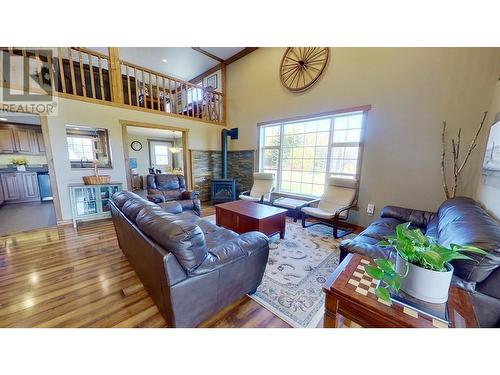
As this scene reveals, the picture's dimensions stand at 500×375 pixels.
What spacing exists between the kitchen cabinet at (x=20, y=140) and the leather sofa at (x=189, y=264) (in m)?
5.73

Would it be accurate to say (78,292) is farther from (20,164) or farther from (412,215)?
(20,164)

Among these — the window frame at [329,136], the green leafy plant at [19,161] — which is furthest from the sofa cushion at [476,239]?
the green leafy plant at [19,161]

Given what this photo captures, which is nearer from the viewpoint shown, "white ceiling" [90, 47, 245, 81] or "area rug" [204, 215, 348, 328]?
"area rug" [204, 215, 348, 328]

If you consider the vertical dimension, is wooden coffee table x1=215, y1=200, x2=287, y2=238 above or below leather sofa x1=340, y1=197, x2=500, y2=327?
below

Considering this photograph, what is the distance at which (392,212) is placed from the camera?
2.62 meters

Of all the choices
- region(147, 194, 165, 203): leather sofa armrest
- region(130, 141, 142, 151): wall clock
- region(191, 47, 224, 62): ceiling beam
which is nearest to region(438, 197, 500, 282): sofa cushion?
region(147, 194, 165, 203): leather sofa armrest

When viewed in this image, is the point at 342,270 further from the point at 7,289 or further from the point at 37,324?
the point at 7,289

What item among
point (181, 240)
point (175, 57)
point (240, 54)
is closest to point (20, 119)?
point (175, 57)

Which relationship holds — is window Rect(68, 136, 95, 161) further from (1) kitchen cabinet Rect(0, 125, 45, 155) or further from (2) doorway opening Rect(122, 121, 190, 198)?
(2) doorway opening Rect(122, 121, 190, 198)

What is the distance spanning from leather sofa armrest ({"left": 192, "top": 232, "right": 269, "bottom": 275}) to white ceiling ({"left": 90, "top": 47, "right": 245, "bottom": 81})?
16.6 feet

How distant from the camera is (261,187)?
14.8ft

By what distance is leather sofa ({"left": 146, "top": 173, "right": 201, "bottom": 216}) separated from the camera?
367cm

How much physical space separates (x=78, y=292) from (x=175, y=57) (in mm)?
5584
